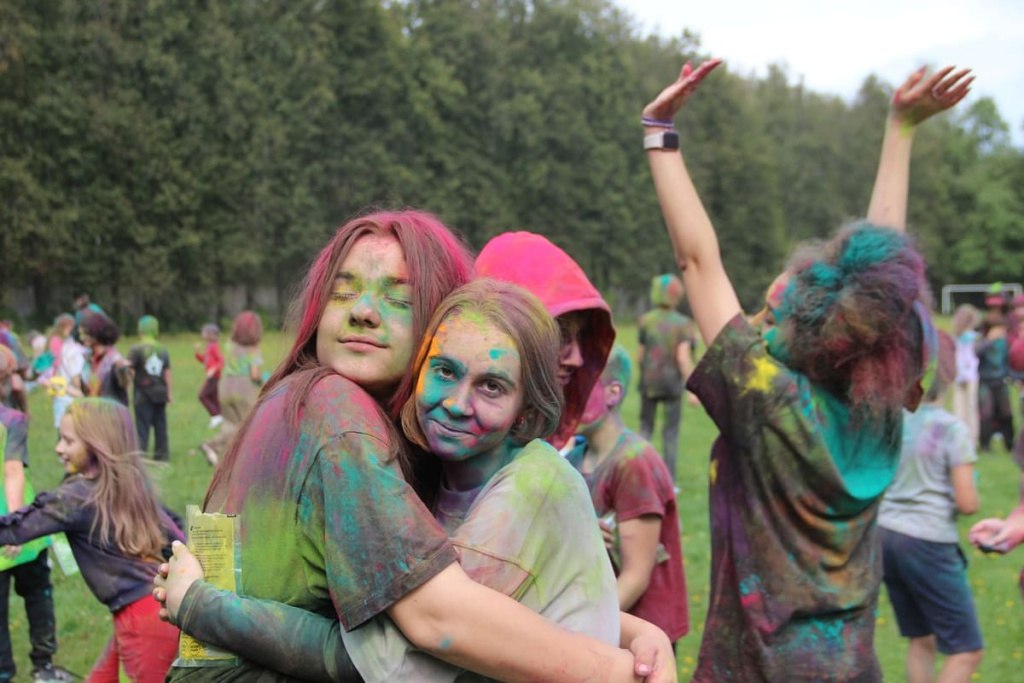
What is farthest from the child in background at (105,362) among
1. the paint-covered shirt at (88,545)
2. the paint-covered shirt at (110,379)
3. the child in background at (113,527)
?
the paint-covered shirt at (88,545)

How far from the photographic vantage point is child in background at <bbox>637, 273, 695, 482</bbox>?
10.8 meters

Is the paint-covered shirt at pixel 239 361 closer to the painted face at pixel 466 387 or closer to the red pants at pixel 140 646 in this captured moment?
the red pants at pixel 140 646

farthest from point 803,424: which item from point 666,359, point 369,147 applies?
point 369,147

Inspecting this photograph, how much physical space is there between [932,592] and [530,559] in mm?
3964

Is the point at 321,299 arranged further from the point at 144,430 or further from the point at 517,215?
the point at 517,215

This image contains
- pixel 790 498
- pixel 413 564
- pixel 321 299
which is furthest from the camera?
pixel 790 498

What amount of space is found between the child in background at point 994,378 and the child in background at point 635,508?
10769mm

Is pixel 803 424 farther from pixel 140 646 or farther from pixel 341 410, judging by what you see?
pixel 140 646

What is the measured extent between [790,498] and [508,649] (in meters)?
1.57

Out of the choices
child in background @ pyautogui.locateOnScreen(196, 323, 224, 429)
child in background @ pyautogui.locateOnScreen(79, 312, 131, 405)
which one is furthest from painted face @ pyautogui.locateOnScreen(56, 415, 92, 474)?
child in background @ pyautogui.locateOnScreen(196, 323, 224, 429)

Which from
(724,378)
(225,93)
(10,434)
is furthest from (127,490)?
(225,93)

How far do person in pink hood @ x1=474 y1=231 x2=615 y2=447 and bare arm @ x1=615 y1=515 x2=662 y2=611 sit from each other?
2.69 feet

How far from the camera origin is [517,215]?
159 ft

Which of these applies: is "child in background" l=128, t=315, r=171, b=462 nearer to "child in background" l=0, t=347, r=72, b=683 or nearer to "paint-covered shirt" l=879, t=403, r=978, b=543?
"child in background" l=0, t=347, r=72, b=683
